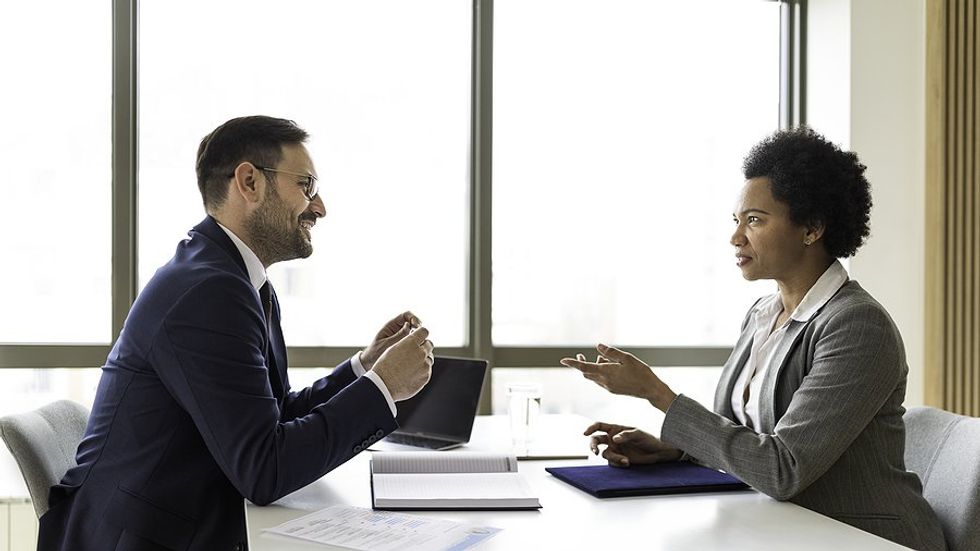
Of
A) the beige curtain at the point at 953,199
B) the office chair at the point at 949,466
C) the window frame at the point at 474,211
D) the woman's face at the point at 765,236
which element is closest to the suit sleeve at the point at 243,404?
the woman's face at the point at 765,236

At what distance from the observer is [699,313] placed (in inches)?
152

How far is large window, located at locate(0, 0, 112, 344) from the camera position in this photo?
3217 millimetres

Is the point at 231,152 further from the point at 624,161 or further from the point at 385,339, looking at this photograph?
the point at 624,161

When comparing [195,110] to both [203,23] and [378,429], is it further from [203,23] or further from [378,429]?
[378,429]

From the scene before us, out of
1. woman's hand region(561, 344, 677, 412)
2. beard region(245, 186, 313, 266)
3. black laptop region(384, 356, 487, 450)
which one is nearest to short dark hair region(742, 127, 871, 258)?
woman's hand region(561, 344, 677, 412)

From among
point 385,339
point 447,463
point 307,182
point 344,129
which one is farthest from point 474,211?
point 447,463

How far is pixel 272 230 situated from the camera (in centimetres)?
201

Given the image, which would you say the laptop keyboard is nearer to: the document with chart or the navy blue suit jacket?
the document with chart

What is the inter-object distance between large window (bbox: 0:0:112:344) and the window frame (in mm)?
56

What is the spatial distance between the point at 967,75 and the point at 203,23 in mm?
3083

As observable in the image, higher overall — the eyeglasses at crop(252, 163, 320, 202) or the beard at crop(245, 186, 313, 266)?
the eyeglasses at crop(252, 163, 320, 202)

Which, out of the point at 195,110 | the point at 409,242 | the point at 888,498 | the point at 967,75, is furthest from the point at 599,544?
the point at 967,75

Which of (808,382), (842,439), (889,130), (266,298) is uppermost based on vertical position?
(889,130)

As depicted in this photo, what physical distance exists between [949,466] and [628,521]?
0.85 metres
